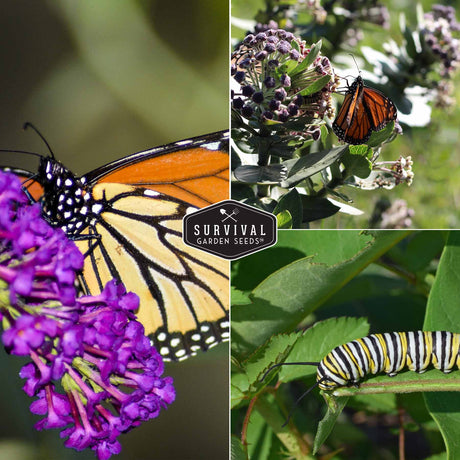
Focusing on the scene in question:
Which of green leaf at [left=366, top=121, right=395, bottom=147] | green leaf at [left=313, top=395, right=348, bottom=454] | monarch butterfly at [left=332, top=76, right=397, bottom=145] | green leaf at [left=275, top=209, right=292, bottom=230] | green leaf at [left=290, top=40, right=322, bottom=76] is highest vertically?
green leaf at [left=290, top=40, right=322, bottom=76]

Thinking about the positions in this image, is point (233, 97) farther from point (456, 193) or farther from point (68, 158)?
point (456, 193)

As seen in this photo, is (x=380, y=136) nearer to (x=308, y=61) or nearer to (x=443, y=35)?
(x=308, y=61)

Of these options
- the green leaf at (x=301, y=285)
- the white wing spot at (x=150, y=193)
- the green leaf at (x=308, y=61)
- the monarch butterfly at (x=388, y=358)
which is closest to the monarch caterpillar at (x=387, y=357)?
the monarch butterfly at (x=388, y=358)

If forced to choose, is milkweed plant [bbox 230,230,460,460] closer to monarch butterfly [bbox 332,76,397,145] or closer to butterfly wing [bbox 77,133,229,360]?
butterfly wing [bbox 77,133,229,360]

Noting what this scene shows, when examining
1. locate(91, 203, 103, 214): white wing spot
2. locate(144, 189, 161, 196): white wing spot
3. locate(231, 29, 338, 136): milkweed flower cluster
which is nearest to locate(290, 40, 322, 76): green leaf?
locate(231, 29, 338, 136): milkweed flower cluster

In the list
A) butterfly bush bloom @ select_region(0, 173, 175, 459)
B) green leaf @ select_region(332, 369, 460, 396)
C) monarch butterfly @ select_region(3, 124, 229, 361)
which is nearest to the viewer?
butterfly bush bloom @ select_region(0, 173, 175, 459)

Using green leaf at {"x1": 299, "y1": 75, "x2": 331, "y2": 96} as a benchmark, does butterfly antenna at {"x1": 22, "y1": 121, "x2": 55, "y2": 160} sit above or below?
below
